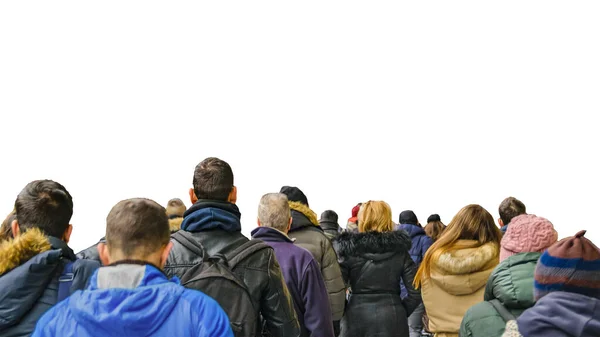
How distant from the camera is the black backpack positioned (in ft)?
15.4

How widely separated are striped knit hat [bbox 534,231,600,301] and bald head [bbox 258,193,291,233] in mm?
2681

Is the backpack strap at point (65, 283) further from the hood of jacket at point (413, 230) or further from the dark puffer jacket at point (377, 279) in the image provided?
the hood of jacket at point (413, 230)

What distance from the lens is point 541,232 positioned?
4820 millimetres

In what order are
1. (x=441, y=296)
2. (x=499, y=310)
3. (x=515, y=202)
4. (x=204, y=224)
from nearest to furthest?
(x=499, y=310)
(x=204, y=224)
(x=441, y=296)
(x=515, y=202)

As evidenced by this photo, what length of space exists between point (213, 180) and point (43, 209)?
1.10 meters

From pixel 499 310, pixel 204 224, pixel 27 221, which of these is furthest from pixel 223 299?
pixel 499 310

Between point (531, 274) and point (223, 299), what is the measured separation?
60.2 inches

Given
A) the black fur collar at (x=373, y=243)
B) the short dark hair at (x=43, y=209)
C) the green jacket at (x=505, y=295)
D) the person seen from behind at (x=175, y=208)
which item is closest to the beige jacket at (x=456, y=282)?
the black fur collar at (x=373, y=243)

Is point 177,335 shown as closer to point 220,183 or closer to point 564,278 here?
point 564,278

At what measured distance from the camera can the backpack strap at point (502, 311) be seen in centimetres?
454

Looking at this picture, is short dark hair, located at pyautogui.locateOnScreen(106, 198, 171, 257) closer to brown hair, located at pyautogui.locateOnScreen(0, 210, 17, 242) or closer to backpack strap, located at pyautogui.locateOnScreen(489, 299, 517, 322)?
backpack strap, located at pyautogui.locateOnScreen(489, 299, 517, 322)

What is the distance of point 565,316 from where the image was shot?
3424 millimetres

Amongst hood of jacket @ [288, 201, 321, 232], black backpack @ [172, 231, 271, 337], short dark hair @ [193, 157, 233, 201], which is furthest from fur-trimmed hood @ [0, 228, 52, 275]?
hood of jacket @ [288, 201, 321, 232]

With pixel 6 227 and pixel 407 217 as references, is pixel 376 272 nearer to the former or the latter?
pixel 6 227
